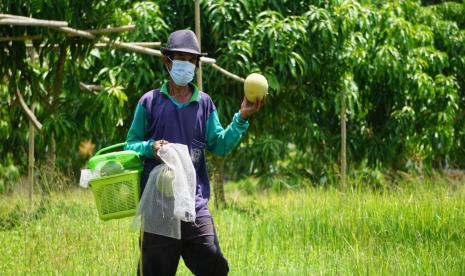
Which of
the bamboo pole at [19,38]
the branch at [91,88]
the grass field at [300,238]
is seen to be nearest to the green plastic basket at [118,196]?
the grass field at [300,238]

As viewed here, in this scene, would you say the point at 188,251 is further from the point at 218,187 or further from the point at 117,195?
the point at 218,187

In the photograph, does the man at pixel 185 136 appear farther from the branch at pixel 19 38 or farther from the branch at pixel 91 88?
the branch at pixel 91 88

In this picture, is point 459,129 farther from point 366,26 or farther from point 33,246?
point 33,246

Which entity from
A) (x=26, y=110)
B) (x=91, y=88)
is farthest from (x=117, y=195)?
(x=91, y=88)

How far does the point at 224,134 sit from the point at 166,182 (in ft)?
1.20

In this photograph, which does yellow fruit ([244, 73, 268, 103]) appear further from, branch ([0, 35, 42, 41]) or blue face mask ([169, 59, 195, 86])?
branch ([0, 35, 42, 41])

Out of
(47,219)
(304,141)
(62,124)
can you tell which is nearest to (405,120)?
(304,141)

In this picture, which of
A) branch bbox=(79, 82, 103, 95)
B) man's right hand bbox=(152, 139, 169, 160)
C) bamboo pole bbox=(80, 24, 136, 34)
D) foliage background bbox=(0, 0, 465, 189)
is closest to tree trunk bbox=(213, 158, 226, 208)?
foliage background bbox=(0, 0, 465, 189)

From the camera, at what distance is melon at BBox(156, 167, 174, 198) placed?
376 centimetres

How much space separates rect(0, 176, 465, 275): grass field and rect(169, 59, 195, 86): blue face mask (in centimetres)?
144

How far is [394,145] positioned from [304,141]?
1.14 meters

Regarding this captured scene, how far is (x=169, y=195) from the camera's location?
12.6ft

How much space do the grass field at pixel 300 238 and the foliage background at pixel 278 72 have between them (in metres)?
1.30

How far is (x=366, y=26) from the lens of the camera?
9367 millimetres
